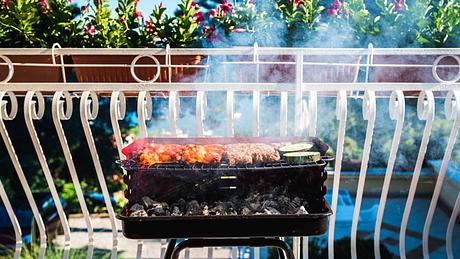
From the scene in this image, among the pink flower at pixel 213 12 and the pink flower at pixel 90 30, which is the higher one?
the pink flower at pixel 213 12

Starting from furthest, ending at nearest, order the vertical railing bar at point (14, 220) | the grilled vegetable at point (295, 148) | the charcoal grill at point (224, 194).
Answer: the vertical railing bar at point (14, 220) → the grilled vegetable at point (295, 148) → the charcoal grill at point (224, 194)

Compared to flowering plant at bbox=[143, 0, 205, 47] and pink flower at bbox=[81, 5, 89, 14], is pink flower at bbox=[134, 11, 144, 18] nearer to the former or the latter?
flowering plant at bbox=[143, 0, 205, 47]

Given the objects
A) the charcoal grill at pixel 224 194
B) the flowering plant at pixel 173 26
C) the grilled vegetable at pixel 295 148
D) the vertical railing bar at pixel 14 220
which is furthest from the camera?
the flowering plant at pixel 173 26

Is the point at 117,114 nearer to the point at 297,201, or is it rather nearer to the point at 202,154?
the point at 202,154

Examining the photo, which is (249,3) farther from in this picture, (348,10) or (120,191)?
(120,191)

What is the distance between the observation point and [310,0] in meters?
1.99

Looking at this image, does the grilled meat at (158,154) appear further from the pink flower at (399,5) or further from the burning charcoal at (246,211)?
the pink flower at (399,5)

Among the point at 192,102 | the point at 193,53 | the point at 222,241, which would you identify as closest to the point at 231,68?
the point at 193,53

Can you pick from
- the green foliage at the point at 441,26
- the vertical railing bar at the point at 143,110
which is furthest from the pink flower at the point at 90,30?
the green foliage at the point at 441,26

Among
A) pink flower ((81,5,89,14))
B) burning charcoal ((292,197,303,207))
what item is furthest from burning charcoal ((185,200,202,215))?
pink flower ((81,5,89,14))

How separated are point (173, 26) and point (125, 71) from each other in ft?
0.92

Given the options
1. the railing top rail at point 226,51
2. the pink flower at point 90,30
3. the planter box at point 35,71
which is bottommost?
the planter box at point 35,71

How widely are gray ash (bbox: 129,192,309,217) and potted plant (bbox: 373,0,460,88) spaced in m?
0.89

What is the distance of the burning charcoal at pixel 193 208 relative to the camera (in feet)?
4.40
